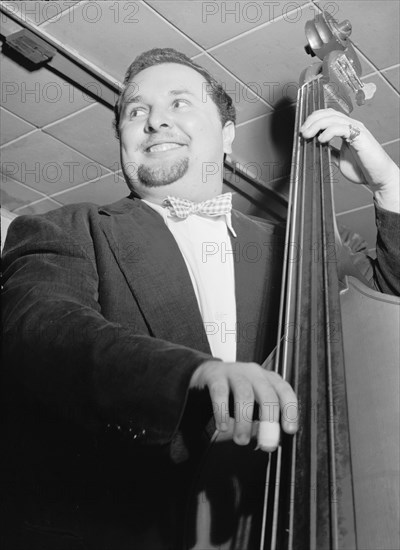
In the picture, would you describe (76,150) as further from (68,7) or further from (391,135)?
(391,135)

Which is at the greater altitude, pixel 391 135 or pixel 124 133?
pixel 391 135

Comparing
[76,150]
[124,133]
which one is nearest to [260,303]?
[124,133]

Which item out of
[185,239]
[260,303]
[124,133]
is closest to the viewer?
[260,303]

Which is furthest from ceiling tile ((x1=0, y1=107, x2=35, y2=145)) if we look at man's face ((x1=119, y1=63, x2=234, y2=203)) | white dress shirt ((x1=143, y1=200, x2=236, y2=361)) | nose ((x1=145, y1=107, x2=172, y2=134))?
white dress shirt ((x1=143, y1=200, x2=236, y2=361))

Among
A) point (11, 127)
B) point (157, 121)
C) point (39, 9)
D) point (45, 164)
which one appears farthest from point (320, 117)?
point (45, 164)

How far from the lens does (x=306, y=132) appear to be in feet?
4.16

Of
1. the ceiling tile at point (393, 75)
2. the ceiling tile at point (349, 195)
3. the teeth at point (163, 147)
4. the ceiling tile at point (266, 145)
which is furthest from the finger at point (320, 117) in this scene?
the ceiling tile at point (349, 195)

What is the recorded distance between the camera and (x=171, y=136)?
1466 millimetres

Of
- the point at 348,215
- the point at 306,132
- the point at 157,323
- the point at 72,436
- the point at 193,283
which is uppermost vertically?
the point at 348,215

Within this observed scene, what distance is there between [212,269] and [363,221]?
303 centimetres

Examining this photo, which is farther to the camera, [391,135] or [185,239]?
[391,135]

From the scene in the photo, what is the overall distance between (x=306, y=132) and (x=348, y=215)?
2.81m

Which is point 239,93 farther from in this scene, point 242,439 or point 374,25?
point 242,439

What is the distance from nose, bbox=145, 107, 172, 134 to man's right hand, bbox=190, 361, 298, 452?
0.93 metres
